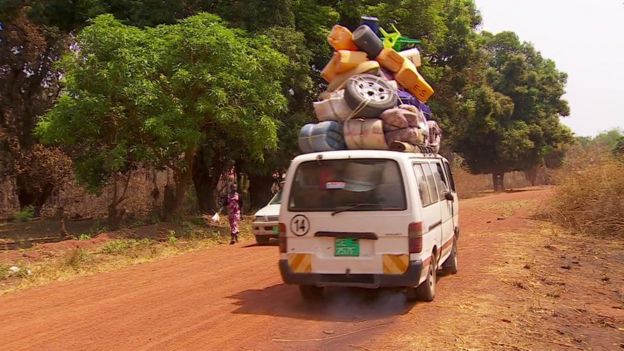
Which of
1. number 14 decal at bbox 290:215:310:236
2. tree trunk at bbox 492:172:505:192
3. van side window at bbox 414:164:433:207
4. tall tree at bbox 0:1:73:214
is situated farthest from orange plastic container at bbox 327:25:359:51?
tree trunk at bbox 492:172:505:192

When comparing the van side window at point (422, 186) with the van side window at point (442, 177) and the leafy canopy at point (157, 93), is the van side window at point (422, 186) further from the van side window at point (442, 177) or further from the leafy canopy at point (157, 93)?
the leafy canopy at point (157, 93)

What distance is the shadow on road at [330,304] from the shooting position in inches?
278

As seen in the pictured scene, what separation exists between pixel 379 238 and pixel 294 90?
636 inches

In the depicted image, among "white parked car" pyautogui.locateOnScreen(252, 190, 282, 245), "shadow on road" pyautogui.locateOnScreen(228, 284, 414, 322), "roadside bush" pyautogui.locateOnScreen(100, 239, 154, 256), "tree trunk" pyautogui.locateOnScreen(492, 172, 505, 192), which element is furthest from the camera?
"tree trunk" pyautogui.locateOnScreen(492, 172, 505, 192)

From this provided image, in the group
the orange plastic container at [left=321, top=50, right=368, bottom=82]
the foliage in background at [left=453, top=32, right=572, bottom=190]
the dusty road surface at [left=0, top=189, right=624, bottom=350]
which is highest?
the foliage in background at [left=453, top=32, right=572, bottom=190]

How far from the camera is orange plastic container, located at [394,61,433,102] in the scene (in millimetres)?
9812

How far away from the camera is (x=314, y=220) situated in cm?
707

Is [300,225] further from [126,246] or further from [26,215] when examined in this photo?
[26,215]

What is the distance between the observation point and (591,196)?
623 inches

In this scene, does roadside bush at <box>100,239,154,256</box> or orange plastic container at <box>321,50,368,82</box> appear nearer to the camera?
orange plastic container at <box>321,50,368,82</box>

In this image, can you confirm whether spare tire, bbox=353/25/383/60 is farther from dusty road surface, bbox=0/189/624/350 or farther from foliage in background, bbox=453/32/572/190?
foliage in background, bbox=453/32/572/190

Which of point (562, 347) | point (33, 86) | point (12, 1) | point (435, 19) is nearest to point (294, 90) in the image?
point (435, 19)

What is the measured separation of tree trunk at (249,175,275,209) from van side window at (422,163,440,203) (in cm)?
1709

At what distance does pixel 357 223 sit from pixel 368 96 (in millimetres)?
2205
